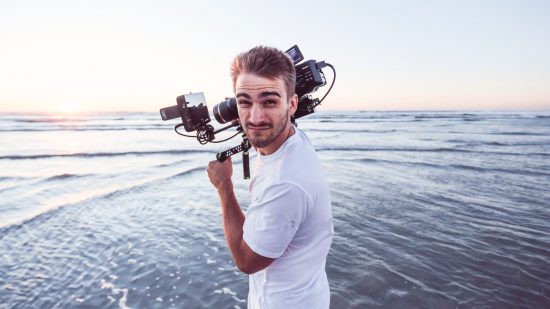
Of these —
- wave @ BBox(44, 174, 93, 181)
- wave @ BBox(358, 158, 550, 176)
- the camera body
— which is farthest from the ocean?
the camera body

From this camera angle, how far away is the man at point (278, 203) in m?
1.33

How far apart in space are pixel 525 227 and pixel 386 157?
30.3ft

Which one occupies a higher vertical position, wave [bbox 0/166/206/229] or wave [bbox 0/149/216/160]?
wave [bbox 0/149/216/160]

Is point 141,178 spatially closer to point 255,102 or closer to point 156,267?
point 156,267

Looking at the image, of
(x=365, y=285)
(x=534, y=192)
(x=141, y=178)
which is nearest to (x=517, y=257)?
(x=365, y=285)

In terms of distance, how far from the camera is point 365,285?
4383 millimetres

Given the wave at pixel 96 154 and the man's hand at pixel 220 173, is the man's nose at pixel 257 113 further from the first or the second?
the wave at pixel 96 154

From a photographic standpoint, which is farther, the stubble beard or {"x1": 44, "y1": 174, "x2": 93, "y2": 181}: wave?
{"x1": 44, "y1": 174, "x2": 93, "y2": 181}: wave

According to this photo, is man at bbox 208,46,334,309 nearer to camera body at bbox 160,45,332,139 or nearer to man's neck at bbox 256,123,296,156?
man's neck at bbox 256,123,296,156

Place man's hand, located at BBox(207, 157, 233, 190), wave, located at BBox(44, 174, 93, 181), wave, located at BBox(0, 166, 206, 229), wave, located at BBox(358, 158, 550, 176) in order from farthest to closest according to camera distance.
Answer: wave, located at BBox(358, 158, 550, 176) → wave, located at BBox(44, 174, 93, 181) → wave, located at BBox(0, 166, 206, 229) → man's hand, located at BBox(207, 157, 233, 190)

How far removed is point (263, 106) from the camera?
4.91ft

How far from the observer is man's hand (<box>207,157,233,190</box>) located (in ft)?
5.80

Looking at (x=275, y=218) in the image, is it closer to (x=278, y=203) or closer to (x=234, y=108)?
(x=278, y=203)

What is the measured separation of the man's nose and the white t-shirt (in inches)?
6.5
